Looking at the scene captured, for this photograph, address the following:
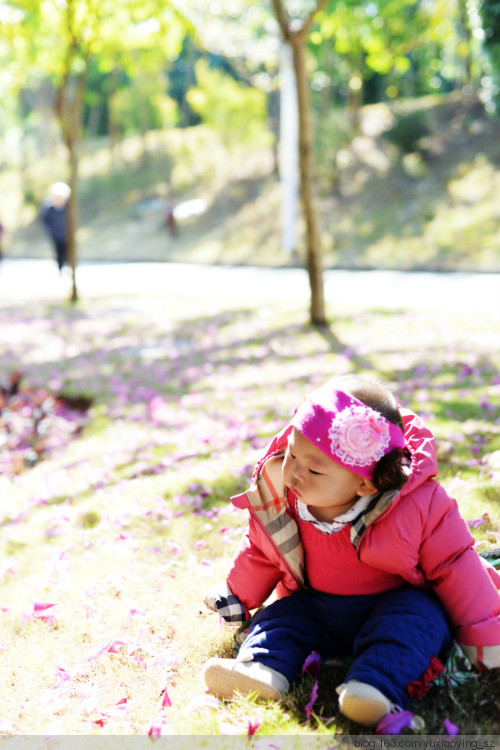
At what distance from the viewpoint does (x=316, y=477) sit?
239 cm

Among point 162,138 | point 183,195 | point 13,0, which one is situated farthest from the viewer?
point 162,138

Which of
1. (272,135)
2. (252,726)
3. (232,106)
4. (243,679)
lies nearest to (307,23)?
(243,679)

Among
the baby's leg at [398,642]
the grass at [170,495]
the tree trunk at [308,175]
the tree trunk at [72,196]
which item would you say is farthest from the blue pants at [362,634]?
the tree trunk at [72,196]

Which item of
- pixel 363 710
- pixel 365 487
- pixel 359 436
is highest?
pixel 359 436

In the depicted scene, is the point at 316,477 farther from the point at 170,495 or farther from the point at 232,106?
the point at 232,106

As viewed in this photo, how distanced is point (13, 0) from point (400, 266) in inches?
350

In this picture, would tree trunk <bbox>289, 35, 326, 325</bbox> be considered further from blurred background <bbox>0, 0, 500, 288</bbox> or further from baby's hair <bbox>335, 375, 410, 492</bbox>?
baby's hair <bbox>335, 375, 410, 492</bbox>

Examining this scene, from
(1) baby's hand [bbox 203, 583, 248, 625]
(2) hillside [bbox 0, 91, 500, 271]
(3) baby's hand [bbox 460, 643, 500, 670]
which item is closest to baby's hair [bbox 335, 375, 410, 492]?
(3) baby's hand [bbox 460, 643, 500, 670]

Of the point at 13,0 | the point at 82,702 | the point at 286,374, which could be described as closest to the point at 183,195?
the point at 13,0

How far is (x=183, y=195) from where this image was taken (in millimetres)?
27969

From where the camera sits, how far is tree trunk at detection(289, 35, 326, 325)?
28.1 feet

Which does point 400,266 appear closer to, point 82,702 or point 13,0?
point 13,0

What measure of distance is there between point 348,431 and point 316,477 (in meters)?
0.22

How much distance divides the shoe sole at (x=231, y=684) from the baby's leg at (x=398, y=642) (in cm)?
28
